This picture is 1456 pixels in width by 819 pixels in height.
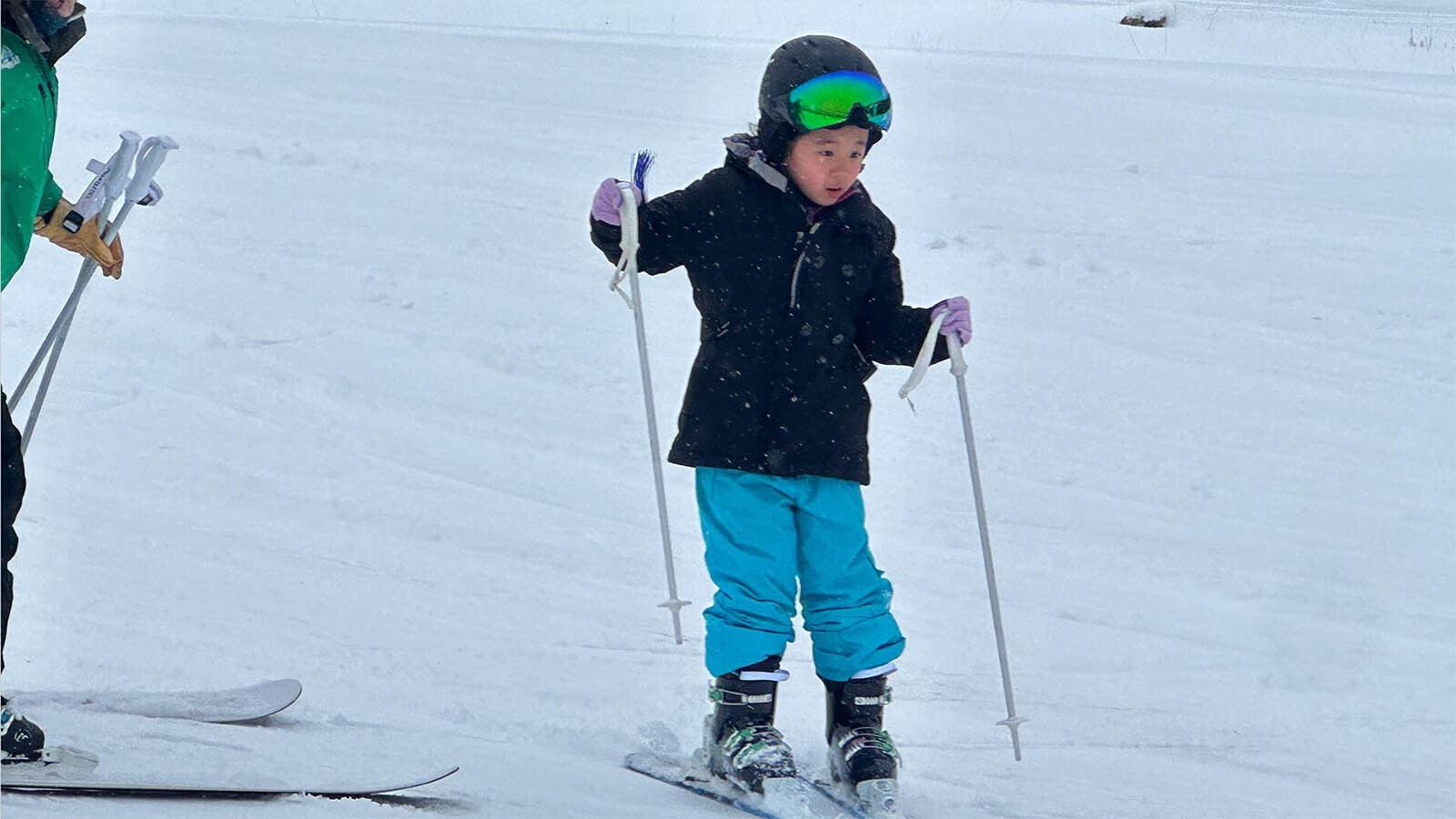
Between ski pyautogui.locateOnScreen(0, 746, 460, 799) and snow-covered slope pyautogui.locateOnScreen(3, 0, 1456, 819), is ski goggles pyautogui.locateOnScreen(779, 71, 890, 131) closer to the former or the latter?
snow-covered slope pyautogui.locateOnScreen(3, 0, 1456, 819)

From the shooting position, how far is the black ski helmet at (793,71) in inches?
133

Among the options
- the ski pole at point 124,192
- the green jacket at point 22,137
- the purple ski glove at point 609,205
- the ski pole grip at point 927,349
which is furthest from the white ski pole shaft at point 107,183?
the ski pole grip at point 927,349

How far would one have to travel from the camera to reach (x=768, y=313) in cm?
344

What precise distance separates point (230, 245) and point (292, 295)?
819 millimetres

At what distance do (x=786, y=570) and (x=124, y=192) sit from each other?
1660mm

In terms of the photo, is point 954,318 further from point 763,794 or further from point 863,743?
point 763,794

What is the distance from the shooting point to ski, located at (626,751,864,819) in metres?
3.27

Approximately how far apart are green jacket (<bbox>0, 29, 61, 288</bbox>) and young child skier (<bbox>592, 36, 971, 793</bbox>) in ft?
3.53

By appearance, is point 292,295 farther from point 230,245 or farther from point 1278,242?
point 1278,242

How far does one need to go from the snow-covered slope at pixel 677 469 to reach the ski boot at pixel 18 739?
0.59ft

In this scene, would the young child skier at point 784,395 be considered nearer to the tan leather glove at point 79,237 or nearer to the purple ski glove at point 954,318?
the purple ski glove at point 954,318

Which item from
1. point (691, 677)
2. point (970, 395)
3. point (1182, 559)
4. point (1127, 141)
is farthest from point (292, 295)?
point (1127, 141)

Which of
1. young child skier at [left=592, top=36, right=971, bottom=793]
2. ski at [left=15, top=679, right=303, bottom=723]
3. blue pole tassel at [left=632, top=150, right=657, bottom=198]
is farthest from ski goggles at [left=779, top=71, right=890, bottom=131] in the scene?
ski at [left=15, top=679, right=303, bottom=723]

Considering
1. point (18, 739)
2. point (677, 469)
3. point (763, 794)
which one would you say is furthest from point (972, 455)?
point (677, 469)
